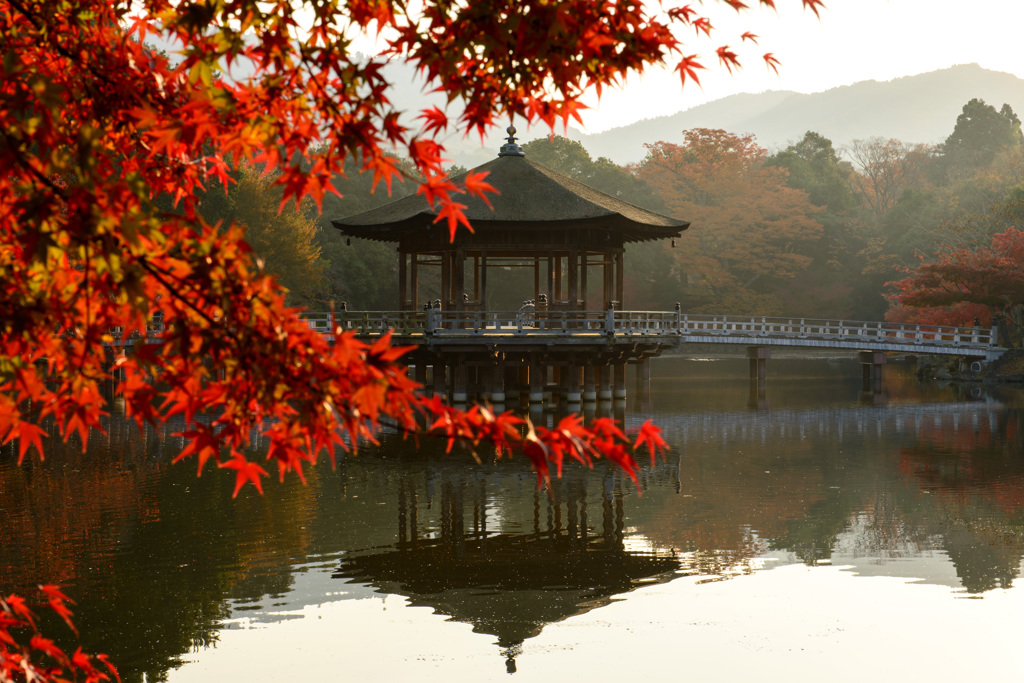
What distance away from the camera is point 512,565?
885cm

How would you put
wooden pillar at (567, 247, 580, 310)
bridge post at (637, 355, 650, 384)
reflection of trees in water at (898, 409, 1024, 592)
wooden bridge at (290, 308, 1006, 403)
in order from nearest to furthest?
reflection of trees in water at (898, 409, 1024, 592)
wooden bridge at (290, 308, 1006, 403)
wooden pillar at (567, 247, 580, 310)
bridge post at (637, 355, 650, 384)

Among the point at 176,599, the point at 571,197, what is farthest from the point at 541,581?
the point at 571,197

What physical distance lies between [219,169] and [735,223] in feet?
150

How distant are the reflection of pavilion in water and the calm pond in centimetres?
3

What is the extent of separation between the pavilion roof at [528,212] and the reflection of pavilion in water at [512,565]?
1095 cm

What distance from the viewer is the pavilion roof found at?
71.3ft

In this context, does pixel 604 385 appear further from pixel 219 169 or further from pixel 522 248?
pixel 219 169

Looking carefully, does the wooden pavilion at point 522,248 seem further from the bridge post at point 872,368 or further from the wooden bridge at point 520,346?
the bridge post at point 872,368

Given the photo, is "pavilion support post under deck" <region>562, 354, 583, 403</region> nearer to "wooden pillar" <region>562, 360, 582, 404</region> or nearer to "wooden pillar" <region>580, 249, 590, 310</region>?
"wooden pillar" <region>562, 360, 582, 404</region>

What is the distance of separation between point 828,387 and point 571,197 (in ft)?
44.2

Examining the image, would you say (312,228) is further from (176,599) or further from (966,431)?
(176,599)

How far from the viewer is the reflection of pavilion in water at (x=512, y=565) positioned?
300 inches

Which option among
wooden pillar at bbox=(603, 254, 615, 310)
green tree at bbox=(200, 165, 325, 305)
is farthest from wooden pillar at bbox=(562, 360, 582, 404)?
green tree at bbox=(200, 165, 325, 305)

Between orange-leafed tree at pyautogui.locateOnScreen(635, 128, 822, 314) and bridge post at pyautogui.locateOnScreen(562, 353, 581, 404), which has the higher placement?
orange-leafed tree at pyautogui.locateOnScreen(635, 128, 822, 314)
